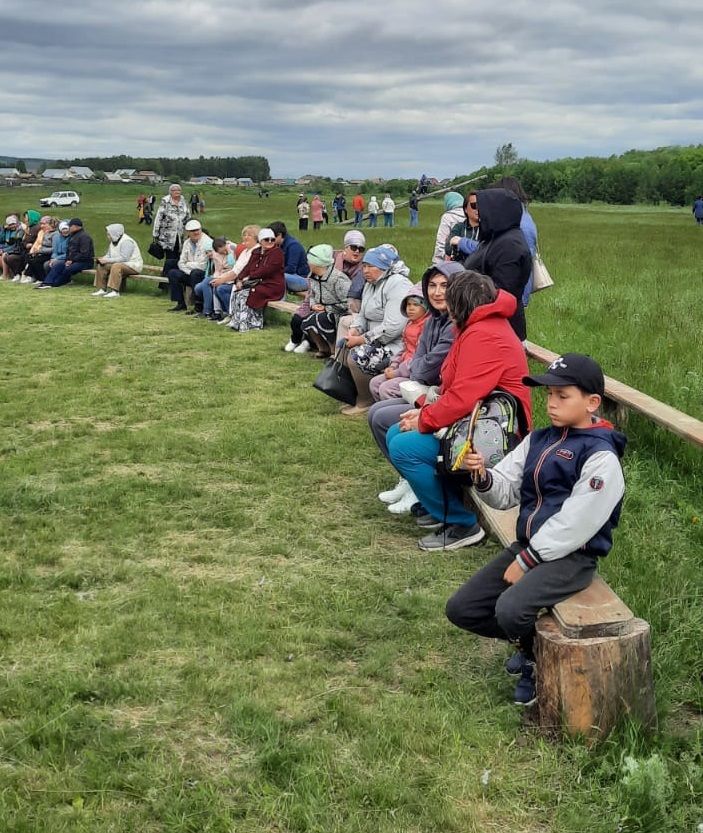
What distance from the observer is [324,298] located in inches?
418

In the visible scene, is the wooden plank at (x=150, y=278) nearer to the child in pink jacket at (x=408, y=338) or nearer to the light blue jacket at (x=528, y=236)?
the child in pink jacket at (x=408, y=338)

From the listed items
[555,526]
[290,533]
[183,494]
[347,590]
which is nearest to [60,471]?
[183,494]

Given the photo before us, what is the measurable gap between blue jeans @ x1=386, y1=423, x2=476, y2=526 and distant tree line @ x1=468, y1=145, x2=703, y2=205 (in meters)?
69.1

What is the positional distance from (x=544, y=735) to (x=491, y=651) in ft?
2.47

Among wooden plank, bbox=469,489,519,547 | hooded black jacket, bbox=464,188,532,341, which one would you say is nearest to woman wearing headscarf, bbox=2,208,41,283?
hooded black jacket, bbox=464,188,532,341

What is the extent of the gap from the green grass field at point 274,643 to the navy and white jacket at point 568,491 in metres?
0.65

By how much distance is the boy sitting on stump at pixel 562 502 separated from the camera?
11.4 feet

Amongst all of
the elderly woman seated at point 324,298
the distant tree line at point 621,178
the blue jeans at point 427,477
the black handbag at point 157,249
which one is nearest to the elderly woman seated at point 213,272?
the black handbag at point 157,249

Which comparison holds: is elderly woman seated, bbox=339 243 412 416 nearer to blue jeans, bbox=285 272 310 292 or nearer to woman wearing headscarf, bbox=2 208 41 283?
blue jeans, bbox=285 272 310 292

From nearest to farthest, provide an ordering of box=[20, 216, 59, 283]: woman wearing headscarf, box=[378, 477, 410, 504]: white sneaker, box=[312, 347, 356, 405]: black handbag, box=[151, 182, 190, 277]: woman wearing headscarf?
box=[378, 477, 410, 504]: white sneaker → box=[312, 347, 356, 405]: black handbag → box=[151, 182, 190, 277]: woman wearing headscarf → box=[20, 216, 59, 283]: woman wearing headscarf

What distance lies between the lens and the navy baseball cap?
3.50 m

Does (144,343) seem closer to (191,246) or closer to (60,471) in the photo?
(191,246)

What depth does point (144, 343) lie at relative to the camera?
39.9 feet

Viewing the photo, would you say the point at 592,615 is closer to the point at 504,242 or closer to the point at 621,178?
the point at 504,242
